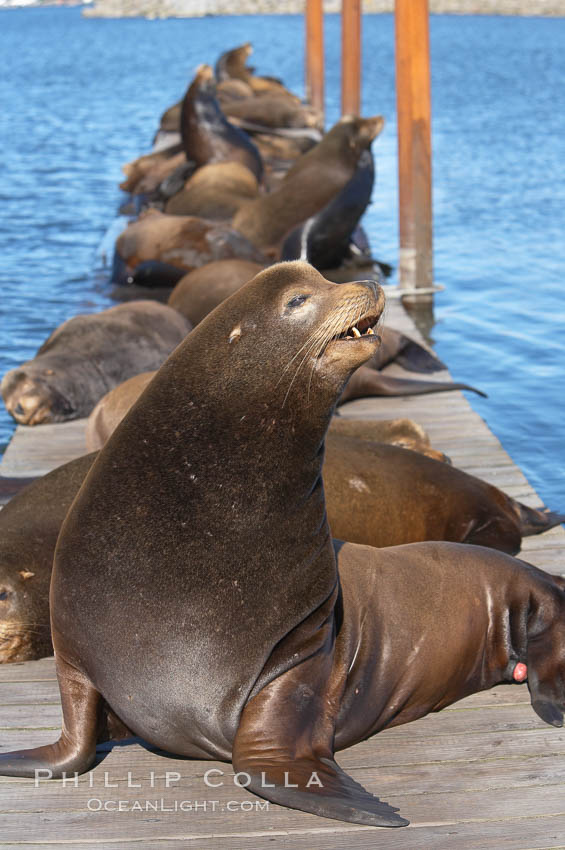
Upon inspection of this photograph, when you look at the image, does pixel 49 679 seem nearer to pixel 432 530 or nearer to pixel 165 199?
pixel 432 530

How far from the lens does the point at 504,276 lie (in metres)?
12.6

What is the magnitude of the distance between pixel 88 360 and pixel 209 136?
7.09 metres

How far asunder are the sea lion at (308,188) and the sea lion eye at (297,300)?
7235 mm

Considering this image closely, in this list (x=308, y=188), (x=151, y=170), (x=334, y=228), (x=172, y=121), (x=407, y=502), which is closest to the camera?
(x=407, y=502)

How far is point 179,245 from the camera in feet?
32.4

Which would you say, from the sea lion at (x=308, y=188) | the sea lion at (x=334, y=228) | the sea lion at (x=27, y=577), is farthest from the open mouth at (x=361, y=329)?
the sea lion at (x=308, y=188)

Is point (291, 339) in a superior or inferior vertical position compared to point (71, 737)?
superior

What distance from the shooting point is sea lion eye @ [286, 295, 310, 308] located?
3.20 metres

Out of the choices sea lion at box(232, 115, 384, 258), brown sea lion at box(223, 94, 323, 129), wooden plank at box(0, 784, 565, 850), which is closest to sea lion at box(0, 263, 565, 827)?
wooden plank at box(0, 784, 565, 850)

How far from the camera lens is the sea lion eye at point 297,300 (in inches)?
126

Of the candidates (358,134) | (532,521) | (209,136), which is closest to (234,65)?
(209,136)

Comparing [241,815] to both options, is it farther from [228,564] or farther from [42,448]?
[42,448]

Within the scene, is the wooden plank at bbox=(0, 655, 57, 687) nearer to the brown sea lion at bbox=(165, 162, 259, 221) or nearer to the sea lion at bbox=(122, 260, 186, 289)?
the sea lion at bbox=(122, 260, 186, 289)

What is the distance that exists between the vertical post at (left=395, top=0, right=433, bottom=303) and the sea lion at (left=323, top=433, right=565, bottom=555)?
524 centimetres
